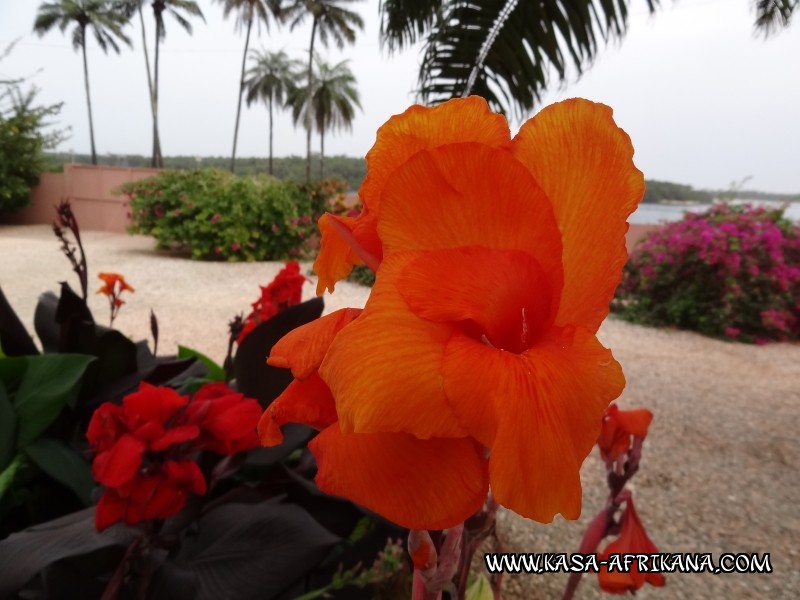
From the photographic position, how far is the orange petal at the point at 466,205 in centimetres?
25

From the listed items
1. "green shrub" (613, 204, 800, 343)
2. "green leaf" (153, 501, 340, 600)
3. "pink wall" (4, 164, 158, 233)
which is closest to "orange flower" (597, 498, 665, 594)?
"green leaf" (153, 501, 340, 600)

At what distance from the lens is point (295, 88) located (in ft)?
112

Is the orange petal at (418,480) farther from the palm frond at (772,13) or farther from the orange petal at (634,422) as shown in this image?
the palm frond at (772,13)

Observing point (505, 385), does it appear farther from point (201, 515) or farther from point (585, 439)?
point (201, 515)

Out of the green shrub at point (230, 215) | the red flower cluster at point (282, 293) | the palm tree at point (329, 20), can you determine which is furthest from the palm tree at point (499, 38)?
the palm tree at point (329, 20)

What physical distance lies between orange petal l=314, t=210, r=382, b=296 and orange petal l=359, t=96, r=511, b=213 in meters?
0.01

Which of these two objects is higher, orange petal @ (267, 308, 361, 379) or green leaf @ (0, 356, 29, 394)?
orange petal @ (267, 308, 361, 379)

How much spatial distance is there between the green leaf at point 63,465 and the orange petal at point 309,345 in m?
0.93

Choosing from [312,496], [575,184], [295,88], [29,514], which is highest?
[295,88]

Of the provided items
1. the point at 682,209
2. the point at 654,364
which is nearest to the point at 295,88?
the point at 682,209

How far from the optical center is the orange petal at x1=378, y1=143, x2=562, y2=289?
0.25m

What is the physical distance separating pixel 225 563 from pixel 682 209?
8081mm

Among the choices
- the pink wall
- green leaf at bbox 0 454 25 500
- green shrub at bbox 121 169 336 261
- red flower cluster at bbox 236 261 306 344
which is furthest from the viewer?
the pink wall

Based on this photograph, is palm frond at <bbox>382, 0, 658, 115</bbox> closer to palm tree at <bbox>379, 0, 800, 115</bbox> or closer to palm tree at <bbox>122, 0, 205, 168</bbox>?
palm tree at <bbox>379, 0, 800, 115</bbox>
